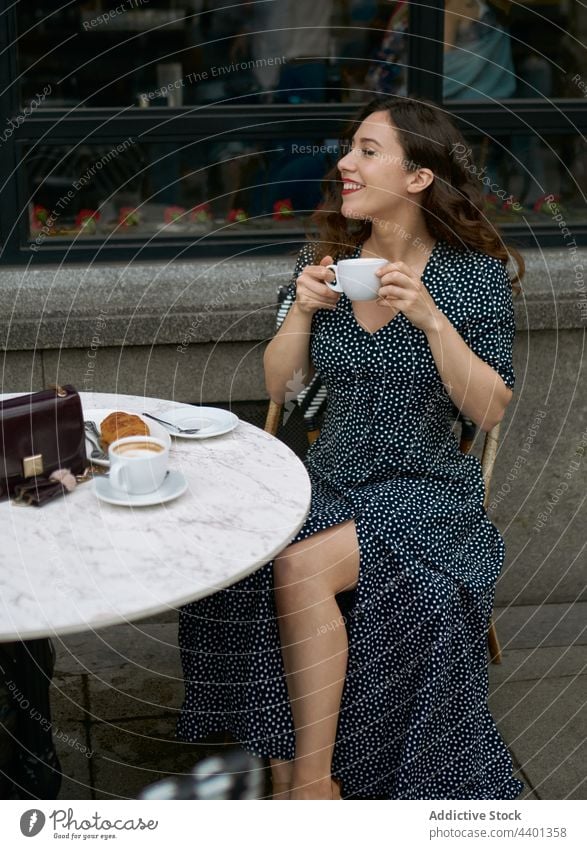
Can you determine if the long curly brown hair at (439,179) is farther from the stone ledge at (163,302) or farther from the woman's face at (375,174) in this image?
the stone ledge at (163,302)

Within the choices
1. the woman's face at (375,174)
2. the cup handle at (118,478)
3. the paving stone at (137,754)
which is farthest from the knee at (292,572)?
the woman's face at (375,174)

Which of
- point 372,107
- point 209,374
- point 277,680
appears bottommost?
point 277,680

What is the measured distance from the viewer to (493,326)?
2625 mm

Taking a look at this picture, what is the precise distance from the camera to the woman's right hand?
2.57 metres

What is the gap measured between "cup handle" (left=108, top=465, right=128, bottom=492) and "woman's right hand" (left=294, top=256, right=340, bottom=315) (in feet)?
2.56

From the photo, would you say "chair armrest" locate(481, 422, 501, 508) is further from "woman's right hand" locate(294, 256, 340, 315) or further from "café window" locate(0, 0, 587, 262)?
"café window" locate(0, 0, 587, 262)

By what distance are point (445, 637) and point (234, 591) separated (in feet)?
1.56

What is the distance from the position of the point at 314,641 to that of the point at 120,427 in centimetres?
61

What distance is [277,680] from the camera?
240 cm

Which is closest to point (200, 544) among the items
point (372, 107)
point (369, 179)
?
point (369, 179)

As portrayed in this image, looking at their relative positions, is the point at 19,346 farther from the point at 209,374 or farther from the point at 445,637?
the point at 445,637

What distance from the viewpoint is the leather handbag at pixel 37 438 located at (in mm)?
2006

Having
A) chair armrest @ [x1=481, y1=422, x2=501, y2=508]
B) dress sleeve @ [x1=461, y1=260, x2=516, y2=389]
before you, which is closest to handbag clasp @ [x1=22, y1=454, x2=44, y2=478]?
dress sleeve @ [x1=461, y1=260, x2=516, y2=389]

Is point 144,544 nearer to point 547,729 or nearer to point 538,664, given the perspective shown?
point 547,729
